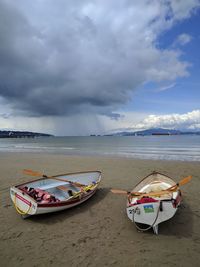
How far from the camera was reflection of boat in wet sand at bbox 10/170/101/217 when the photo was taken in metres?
6.00

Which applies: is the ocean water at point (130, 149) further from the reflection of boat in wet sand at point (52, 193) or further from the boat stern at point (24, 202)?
the boat stern at point (24, 202)

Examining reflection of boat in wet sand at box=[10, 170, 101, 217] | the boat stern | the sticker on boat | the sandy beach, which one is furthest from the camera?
reflection of boat in wet sand at box=[10, 170, 101, 217]

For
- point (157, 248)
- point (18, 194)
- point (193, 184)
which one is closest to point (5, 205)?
point (18, 194)

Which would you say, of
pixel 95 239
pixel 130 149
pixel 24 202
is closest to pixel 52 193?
pixel 24 202

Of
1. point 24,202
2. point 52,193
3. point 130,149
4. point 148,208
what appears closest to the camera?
point 148,208

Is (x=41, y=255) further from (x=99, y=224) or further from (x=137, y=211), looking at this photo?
(x=137, y=211)

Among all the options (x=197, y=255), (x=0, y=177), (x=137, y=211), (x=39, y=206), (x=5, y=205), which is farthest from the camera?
(x=0, y=177)

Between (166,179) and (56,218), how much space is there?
4.34 metres

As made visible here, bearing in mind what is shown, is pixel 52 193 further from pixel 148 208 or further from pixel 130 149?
pixel 130 149

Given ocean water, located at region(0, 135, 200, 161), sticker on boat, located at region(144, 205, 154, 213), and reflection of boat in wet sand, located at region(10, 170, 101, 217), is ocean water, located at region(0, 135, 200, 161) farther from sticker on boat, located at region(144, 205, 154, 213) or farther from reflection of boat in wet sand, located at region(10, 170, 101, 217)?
sticker on boat, located at region(144, 205, 154, 213)

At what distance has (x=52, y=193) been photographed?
788 centimetres

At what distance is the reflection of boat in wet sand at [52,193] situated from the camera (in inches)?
236

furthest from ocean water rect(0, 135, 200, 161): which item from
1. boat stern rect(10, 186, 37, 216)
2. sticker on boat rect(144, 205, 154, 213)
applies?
boat stern rect(10, 186, 37, 216)

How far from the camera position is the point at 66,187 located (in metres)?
8.38
